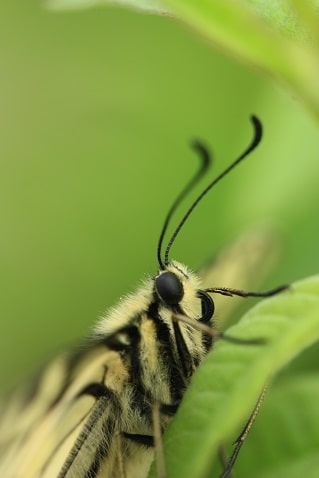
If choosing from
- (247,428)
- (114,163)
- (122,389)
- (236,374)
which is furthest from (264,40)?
(114,163)

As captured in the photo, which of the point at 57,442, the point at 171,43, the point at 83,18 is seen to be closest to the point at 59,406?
the point at 57,442

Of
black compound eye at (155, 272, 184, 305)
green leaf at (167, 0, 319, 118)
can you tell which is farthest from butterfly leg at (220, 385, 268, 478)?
green leaf at (167, 0, 319, 118)

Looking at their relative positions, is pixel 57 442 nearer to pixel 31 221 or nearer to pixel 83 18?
pixel 31 221

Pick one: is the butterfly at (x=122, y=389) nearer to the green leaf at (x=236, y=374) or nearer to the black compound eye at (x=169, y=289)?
the black compound eye at (x=169, y=289)

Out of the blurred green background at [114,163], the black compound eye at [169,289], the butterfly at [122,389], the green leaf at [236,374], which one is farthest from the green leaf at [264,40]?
the blurred green background at [114,163]

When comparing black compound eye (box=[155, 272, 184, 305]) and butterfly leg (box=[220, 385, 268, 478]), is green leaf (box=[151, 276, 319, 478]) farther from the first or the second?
black compound eye (box=[155, 272, 184, 305])

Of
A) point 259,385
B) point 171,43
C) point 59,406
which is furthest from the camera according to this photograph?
point 171,43
